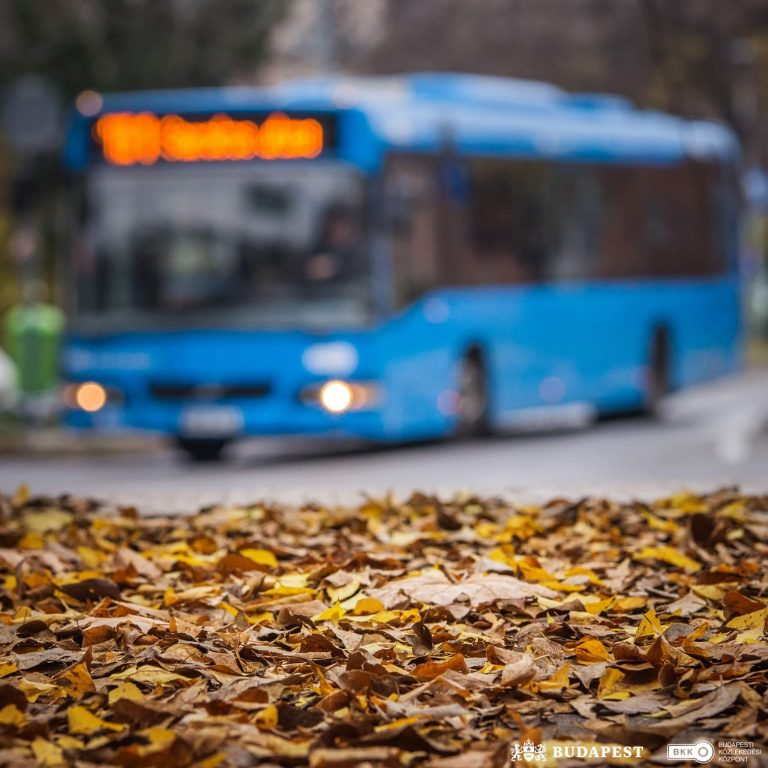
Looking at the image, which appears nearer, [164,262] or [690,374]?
[164,262]

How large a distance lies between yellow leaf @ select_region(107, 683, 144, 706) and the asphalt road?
471 centimetres

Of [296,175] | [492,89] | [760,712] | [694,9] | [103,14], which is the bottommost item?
[760,712]

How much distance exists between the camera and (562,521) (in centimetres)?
929

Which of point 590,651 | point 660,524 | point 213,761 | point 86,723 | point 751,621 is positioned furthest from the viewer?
point 660,524

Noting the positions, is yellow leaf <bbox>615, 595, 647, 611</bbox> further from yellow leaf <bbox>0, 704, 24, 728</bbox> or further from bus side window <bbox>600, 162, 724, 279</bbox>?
bus side window <bbox>600, 162, 724, 279</bbox>

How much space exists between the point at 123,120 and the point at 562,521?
30.9 ft

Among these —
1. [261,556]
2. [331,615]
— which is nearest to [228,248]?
[261,556]

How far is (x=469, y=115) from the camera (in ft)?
63.9

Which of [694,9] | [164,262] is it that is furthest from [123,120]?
[694,9]

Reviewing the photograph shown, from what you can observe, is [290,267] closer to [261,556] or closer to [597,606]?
[261,556]

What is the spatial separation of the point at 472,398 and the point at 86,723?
1370 cm

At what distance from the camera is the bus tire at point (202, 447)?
60.5 ft

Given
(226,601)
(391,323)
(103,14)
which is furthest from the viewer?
(103,14)

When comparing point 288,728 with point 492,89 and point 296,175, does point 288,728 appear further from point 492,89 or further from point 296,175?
point 492,89
